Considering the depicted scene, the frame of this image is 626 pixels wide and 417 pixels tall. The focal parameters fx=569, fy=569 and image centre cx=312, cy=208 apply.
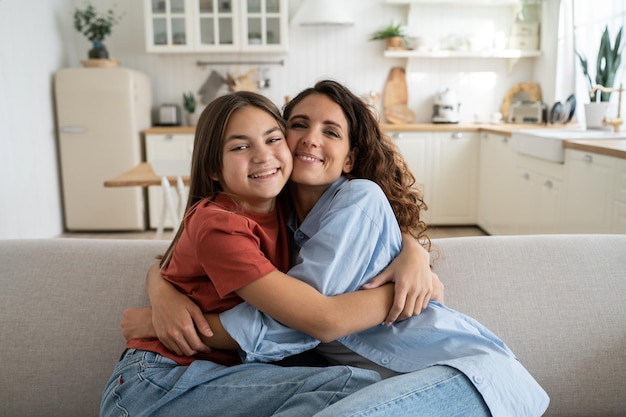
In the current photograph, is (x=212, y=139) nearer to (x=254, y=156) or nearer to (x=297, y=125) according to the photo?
(x=254, y=156)

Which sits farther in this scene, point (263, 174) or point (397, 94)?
point (397, 94)

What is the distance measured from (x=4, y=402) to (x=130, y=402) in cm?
43

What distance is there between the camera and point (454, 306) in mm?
1308

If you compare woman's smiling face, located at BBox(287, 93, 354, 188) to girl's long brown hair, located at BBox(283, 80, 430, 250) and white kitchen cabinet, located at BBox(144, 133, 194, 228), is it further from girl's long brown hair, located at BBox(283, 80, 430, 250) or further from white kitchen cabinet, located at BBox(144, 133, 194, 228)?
white kitchen cabinet, located at BBox(144, 133, 194, 228)

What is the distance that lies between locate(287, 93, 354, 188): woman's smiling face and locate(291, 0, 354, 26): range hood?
3681mm

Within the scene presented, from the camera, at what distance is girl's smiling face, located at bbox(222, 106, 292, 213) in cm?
116

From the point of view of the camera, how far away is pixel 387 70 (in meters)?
5.38

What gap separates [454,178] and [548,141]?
1578 millimetres

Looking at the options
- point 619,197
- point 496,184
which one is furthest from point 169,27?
point 619,197

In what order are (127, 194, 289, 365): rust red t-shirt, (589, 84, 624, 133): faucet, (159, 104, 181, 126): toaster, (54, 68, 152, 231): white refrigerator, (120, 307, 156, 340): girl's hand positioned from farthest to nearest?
1. (159, 104, 181, 126): toaster
2. (54, 68, 152, 231): white refrigerator
3. (589, 84, 624, 133): faucet
4. (120, 307, 156, 340): girl's hand
5. (127, 194, 289, 365): rust red t-shirt

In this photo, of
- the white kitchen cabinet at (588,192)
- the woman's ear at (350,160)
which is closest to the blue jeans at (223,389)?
the woman's ear at (350,160)

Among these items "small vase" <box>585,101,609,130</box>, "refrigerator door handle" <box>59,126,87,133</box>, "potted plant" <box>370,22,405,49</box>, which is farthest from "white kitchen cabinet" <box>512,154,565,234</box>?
"refrigerator door handle" <box>59,126,87,133</box>

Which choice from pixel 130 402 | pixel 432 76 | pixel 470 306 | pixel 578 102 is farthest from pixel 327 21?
pixel 130 402

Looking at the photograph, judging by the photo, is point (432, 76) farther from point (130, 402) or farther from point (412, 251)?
point (130, 402)
